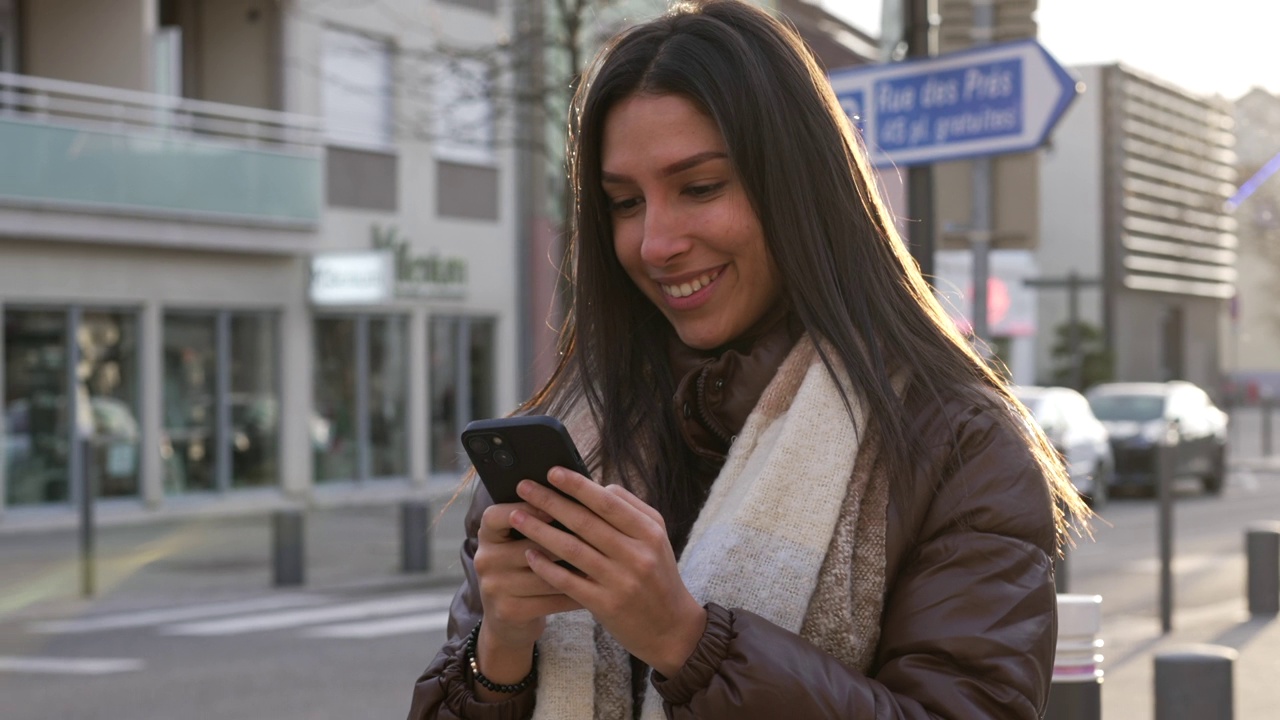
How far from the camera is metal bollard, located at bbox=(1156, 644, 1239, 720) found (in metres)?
4.66

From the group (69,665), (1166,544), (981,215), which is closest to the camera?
(981,215)

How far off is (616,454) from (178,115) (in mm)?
18794

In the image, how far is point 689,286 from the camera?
208 centimetres

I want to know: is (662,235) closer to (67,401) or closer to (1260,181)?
(1260,181)

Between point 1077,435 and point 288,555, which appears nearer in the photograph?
point 288,555

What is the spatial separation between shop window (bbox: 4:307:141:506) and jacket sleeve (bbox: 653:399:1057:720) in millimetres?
17011

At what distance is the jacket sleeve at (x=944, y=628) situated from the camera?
5.61 feet

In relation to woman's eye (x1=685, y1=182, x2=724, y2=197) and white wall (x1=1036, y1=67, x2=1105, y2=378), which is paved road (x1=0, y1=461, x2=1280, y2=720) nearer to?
woman's eye (x1=685, y1=182, x2=724, y2=197)

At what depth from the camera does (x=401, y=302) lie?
22484mm

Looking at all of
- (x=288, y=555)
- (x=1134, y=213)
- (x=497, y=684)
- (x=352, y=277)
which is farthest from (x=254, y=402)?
(x=1134, y=213)

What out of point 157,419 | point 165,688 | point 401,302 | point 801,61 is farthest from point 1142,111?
point 801,61

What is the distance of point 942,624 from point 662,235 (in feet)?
2.00

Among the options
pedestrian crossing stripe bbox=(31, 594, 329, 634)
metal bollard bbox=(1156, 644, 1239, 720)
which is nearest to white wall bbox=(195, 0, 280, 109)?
pedestrian crossing stripe bbox=(31, 594, 329, 634)

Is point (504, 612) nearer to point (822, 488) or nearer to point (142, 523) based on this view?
point (822, 488)
